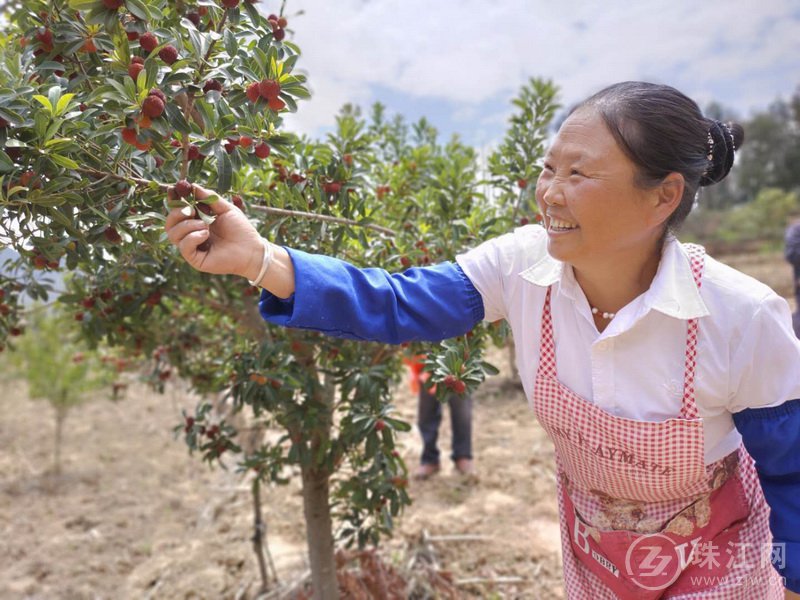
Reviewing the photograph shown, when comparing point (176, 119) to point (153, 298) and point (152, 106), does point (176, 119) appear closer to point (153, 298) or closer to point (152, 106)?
point (152, 106)

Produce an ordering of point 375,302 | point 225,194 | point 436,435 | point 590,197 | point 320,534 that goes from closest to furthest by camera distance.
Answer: point 590,197
point 375,302
point 225,194
point 320,534
point 436,435

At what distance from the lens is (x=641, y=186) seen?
1209mm

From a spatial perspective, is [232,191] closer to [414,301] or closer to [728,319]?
[414,301]

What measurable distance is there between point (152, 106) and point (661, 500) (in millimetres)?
1269

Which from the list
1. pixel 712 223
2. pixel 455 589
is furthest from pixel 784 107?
pixel 455 589

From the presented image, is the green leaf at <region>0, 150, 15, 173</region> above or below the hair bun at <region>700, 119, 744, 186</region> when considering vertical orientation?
below

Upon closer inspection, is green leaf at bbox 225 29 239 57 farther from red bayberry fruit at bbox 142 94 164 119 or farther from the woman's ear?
the woman's ear

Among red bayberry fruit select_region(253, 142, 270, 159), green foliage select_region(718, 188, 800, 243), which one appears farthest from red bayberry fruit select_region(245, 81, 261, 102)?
green foliage select_region(718, 188, 800, 243)

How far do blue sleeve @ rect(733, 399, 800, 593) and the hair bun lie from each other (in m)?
0.48

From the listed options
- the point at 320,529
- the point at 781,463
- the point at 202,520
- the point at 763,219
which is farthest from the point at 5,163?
the point at 763,219

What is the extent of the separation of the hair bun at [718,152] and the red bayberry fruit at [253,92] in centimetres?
91

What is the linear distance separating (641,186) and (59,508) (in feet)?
15.5

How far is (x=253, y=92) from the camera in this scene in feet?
4.10

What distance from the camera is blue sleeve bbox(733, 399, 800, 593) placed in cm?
122
